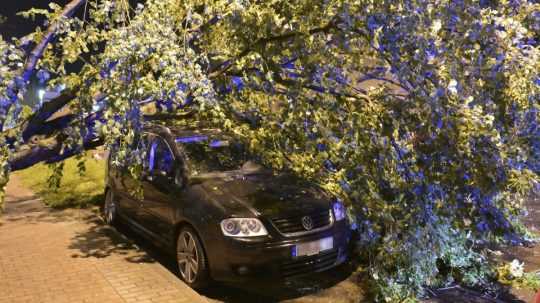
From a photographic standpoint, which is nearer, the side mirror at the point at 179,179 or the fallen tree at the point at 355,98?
the fallen tree at the point at 355,98

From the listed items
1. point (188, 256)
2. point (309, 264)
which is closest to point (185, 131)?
point (188, 256)

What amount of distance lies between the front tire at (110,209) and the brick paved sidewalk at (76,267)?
0.55 feet

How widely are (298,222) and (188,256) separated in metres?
1.29

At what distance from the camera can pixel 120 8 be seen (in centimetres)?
518

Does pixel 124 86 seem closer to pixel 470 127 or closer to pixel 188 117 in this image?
pixel 188 117

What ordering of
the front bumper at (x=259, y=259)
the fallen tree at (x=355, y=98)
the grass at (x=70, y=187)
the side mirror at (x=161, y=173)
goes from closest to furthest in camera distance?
the fallen tree at (x=355, y=98)
the front bumper at (x=259, y=259)
the side mirror at (x=161, y=173)
the grass at (x=70, y=187)

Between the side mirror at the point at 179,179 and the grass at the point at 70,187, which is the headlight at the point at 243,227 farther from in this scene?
the grass at the point at 70,187

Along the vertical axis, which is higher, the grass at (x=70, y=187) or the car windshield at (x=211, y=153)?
the car windshield at (x=211, y=153)

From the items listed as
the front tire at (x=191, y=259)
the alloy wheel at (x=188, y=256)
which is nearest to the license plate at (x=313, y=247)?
the front tire at (x=191, y=259)

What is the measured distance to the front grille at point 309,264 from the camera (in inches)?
198

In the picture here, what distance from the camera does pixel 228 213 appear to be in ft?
16.6

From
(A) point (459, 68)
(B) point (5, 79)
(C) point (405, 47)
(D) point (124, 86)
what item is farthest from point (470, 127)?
(B) point (5, 79)

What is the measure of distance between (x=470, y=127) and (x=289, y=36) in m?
2.13

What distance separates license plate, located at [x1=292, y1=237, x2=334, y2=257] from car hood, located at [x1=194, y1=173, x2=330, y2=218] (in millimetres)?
340
